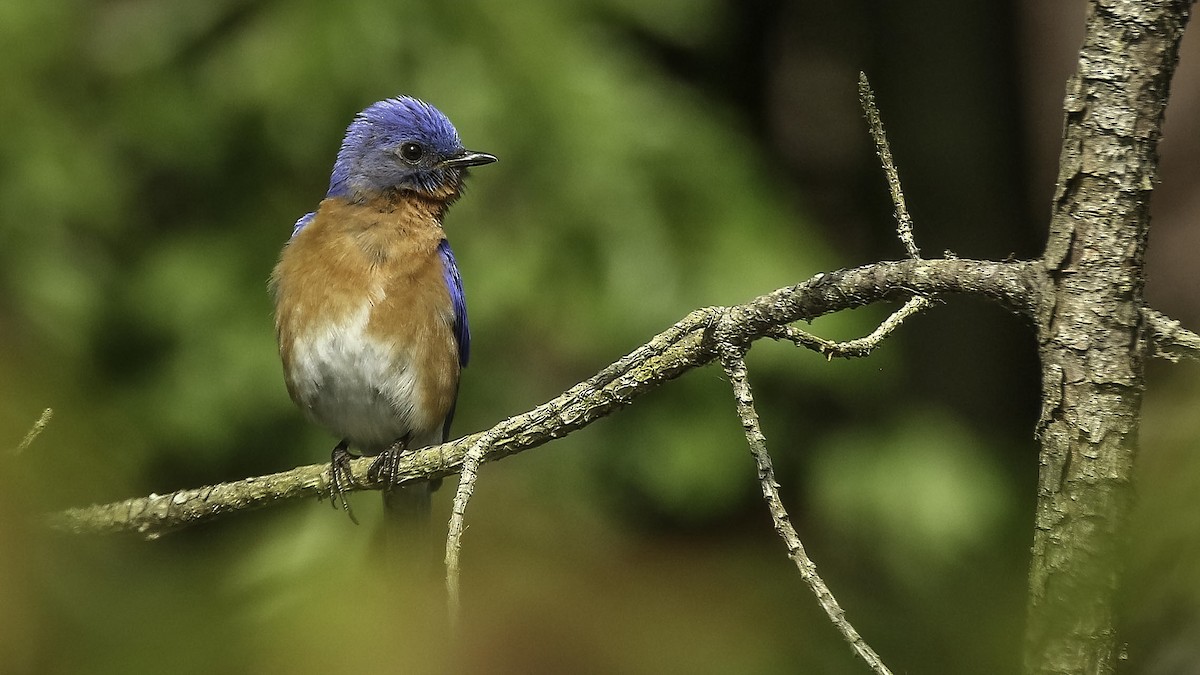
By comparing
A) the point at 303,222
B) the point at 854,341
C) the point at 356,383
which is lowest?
the point at 356,383

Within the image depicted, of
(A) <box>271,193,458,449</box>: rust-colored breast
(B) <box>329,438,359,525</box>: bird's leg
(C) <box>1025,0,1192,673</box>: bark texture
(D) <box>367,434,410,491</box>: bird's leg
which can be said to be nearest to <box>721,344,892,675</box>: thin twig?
(C) <box>1025,0,1192,673</box>: bark texture

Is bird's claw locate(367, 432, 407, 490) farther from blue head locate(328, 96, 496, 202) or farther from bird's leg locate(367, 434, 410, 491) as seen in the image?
blue head locate(328, 96, 496, 202)

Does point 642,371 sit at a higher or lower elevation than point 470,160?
lower

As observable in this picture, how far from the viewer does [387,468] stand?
4.05m

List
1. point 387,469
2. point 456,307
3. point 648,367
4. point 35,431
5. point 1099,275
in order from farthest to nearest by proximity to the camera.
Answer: point 456,307, point 387,469, point 648,367, point 1099,275, point 35,431

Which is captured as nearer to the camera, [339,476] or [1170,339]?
[1170,339]

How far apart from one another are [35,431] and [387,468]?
319 cm

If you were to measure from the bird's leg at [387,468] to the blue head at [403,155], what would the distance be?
1.04m

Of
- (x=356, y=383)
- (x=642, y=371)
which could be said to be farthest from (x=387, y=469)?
(x=642, y=371)

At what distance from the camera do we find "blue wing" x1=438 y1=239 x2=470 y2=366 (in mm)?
4848

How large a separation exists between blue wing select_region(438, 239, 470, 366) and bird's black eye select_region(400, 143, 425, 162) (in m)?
0.37

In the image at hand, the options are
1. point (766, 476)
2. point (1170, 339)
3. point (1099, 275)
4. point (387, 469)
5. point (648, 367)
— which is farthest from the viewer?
point (387, 469)

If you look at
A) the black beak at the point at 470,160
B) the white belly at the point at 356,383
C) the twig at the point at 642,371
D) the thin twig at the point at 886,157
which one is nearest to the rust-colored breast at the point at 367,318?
the white belly at the point at 356,383

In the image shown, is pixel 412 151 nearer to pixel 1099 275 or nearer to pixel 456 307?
pixel 456 307
